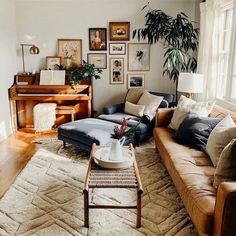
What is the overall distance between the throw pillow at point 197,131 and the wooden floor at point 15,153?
1.99 metres

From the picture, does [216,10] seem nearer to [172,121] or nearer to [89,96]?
[172,121]

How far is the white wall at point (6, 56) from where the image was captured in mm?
4488

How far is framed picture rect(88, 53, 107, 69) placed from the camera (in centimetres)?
527

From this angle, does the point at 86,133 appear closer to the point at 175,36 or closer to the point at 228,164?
the point at 228,164

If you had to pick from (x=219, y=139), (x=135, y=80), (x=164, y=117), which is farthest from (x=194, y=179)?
(x=135, y=80)

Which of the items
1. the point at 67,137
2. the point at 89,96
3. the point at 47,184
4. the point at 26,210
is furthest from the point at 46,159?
the point at 89,96

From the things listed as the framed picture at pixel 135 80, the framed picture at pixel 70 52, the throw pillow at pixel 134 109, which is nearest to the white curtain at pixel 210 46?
the throw pillow at pixel 134 109

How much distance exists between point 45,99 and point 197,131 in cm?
303

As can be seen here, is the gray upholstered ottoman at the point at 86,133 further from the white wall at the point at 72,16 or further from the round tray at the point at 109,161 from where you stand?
the white wall at the point at 72,16

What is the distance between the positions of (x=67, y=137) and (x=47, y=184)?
985mm

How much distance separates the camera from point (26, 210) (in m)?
2.43

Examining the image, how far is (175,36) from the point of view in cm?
473

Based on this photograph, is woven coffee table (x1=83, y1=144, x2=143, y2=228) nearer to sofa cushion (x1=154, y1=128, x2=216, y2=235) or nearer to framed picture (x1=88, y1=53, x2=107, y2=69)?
sofa cushion (x1=154, y1=128, x2=216, y2=235)

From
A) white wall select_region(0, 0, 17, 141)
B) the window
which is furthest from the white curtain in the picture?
white wall select_region(0, 0, 17, 141)
